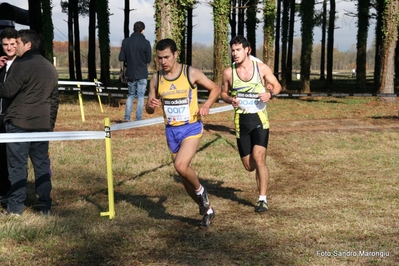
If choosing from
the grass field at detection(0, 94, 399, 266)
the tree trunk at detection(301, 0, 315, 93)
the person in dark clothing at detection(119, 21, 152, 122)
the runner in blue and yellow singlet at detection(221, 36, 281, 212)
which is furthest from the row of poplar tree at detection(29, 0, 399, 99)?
the runner in blue and yellow singlet at detection(221, 36, 281, 212)

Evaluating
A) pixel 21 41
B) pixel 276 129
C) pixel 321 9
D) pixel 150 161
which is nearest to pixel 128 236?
pixel 21 41

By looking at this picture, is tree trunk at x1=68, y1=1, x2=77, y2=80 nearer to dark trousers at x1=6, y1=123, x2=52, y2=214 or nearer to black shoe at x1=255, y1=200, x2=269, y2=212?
dark trousers at x1=6, y1=123, x2=52, y2=214

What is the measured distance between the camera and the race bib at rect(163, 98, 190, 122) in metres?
6.52

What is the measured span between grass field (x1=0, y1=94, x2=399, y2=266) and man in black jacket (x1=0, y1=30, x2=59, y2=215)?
50cm

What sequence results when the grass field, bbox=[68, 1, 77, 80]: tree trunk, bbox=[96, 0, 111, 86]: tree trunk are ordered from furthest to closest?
bbox=[68, 1, 77, 80]: tree trunk
bbox=[96, 0, 111, 86]: tree trunk
the grass field

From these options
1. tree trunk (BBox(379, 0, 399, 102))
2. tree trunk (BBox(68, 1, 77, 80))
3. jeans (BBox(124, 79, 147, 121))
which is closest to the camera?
jeans (BBox(124, 79, 147, 121))

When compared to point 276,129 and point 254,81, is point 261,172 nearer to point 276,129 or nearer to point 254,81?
point 254,81

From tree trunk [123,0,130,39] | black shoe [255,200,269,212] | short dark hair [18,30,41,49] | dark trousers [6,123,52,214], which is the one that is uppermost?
tree trunk [123,0,130,39]

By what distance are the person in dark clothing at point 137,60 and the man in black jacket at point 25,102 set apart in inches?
275

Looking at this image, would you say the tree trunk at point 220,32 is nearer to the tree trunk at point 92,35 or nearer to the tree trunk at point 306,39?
the tree trunk at point 306,39

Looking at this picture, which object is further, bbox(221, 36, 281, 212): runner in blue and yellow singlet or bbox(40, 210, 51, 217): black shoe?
bbox(221, 36, 281, 212): runner in blue and yellow singlet

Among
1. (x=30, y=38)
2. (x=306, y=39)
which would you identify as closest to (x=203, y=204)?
(x=30, y=38)

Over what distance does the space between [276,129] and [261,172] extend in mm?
7422

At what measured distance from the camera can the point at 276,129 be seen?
15.0 metres
